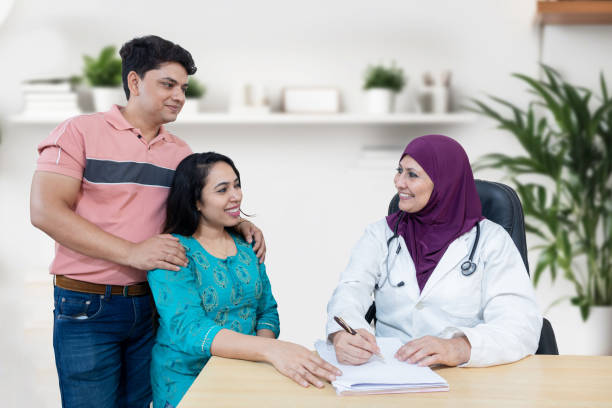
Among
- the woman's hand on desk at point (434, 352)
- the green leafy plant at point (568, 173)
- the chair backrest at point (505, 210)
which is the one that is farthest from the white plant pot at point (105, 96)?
the woman's hand on desk at point (434, 352)

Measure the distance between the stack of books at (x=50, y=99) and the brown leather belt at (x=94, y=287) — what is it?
1.60 m

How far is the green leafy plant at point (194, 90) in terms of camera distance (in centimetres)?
317

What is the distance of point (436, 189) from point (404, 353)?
563 mm

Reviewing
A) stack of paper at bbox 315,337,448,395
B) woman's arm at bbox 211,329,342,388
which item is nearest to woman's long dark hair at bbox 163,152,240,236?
woman's arm at bbox 211,329,342,388

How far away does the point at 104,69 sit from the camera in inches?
122

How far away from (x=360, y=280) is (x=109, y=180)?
0.80 metres

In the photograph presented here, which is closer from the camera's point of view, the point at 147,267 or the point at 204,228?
the point at 147,267

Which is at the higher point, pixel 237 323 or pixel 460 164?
pixel 460 164

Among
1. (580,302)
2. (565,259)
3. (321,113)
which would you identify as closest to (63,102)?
(321,113)

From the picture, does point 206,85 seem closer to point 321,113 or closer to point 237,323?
point 321,113

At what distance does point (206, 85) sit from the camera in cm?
335

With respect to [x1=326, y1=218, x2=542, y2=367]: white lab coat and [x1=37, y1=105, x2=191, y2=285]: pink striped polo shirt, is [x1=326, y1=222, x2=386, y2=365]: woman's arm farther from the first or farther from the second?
[x1=37, y1=105, x2=191, y2=285]: pink striped polo shirt

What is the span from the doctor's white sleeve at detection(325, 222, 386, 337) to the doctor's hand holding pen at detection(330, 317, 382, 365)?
0.16 metres

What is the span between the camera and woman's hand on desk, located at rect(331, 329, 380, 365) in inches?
53.5
